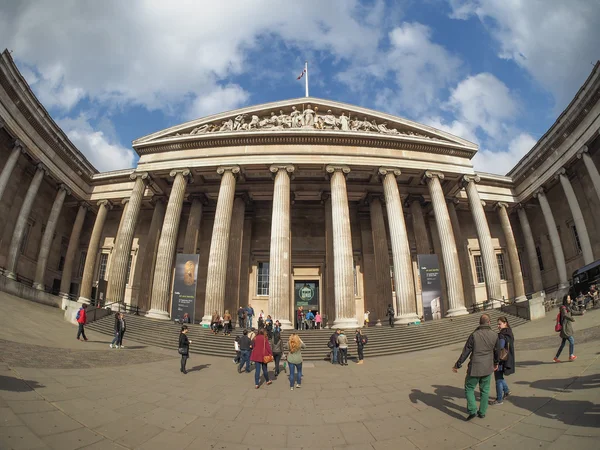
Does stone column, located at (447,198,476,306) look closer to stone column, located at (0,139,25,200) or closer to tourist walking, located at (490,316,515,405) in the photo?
tourist walking, located at (490,316,515,405)

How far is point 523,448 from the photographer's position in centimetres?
Answer: 385

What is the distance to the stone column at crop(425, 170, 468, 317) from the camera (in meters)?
20.1

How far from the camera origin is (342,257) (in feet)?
64.3

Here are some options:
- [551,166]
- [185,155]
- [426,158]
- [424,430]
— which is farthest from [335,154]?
[424,430]

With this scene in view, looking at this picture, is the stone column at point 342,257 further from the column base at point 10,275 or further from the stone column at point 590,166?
the column base at point 10,275

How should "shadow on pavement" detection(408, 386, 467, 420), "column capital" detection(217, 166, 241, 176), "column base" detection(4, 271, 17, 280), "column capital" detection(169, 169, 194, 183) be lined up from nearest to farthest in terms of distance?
"shadow on pavement" detection(408, 386, 467, 420) → "column base" detection(4, 271, 17, 280) → "column capital" detection(217, 166, 241, 176) → "column capital" detection(169, 169, 194, 183)

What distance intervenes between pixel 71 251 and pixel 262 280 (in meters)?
16.7

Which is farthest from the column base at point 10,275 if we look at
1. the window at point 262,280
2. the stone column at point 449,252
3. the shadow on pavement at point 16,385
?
the stone column at point 449,252

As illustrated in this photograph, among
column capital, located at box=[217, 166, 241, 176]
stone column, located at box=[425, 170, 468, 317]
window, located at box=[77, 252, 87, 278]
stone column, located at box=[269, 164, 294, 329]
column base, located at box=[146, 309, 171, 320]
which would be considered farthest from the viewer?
window, located at box=[77, 252, 87, 278]

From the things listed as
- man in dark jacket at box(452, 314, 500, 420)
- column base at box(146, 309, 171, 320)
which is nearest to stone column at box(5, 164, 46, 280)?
column base at box(146, 309, 171, 320)

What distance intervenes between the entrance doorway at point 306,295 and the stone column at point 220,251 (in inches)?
306

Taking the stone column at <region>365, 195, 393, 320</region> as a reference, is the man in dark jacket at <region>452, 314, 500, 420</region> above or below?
below

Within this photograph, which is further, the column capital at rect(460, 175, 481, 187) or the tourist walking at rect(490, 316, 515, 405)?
the column capital at rect(460, 175, 481, 187)

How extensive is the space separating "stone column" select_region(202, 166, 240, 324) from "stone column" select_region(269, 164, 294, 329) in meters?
2.98
